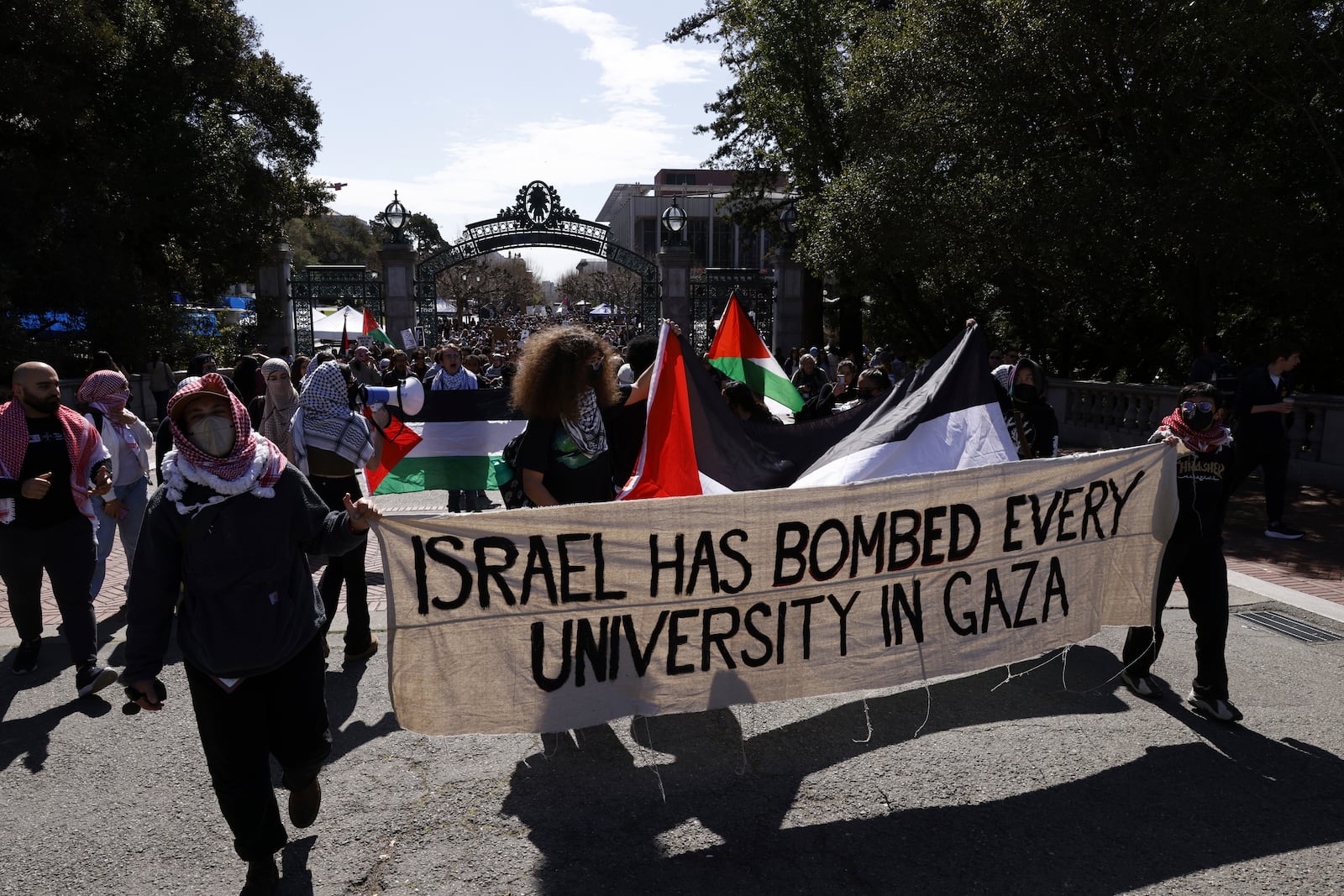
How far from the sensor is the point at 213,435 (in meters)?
3.27

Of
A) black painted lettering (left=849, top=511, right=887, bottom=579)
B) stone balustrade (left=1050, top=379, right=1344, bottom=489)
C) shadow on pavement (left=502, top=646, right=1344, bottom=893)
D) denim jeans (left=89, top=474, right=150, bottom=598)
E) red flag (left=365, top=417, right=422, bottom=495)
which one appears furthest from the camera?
stone balustrade (left=1050, top=379, right=1344, bottom=489)

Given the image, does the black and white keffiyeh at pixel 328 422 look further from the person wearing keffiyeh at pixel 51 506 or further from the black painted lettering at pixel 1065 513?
the black painted lettering at pixel 1065 513

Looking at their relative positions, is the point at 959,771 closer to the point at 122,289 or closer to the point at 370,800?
the point at 370,800

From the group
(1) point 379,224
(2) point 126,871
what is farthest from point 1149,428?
(1) point 379,224

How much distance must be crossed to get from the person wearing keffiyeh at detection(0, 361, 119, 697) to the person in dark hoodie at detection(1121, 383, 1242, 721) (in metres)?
5.74

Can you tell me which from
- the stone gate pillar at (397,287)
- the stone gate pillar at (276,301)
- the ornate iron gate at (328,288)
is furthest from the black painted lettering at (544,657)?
the stone gate pillar at (276,301)

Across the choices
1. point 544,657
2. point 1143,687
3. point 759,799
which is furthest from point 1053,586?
point 544,657

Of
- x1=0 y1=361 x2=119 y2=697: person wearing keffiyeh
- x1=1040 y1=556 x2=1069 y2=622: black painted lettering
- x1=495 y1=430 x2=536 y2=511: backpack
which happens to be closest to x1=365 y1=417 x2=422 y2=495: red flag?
x1=0 y1=361 x2=119 y2=697: person wearing keffiyeh

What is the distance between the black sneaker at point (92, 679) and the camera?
5254mm

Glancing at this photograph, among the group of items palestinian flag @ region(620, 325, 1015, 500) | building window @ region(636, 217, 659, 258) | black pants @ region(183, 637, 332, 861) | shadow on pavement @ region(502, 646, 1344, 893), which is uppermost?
building window @ region(636, 217, 659, 258)

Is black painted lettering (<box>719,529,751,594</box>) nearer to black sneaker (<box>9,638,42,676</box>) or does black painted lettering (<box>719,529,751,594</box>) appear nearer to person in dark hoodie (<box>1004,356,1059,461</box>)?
person in dark hoodie (<box>1004,356,1059,461</box>)

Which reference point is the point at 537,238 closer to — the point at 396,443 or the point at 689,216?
the point at 396,443

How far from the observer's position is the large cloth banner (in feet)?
12.9

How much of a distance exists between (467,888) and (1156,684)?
12.5ft
